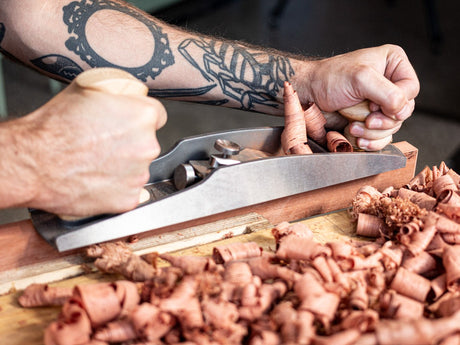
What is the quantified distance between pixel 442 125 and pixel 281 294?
3231mm

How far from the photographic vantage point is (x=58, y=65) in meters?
1.66

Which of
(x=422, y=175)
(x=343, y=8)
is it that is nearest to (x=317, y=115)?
(x=422, y=175)

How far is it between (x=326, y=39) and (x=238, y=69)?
353 centimetres

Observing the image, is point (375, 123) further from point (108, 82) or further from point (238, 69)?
point (108, 82)

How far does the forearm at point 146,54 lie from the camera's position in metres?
1.58

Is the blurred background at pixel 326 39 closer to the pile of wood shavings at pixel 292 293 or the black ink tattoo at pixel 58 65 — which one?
the black ink tattoo at pixel 58 65

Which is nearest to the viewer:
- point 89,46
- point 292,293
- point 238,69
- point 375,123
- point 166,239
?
point 292,293

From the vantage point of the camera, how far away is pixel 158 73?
1707 mm

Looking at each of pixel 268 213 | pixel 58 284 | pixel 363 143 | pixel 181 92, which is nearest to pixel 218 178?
pixel 268 213

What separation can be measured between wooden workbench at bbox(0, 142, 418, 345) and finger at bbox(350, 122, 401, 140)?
0.40ft

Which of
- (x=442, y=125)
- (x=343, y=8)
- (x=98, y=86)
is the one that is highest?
(x=98, y=86)

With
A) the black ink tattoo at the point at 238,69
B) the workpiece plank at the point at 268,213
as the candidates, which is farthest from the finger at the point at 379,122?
the black ink tattoo at the point at 238,69

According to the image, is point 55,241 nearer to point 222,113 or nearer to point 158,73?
point 158,73

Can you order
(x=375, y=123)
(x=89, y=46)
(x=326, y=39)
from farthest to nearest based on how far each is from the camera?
(x=326, y=39), (x=89, y=46), (x=375, y=123)
